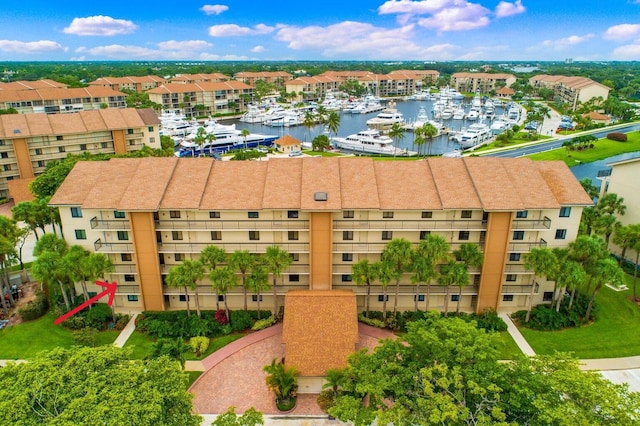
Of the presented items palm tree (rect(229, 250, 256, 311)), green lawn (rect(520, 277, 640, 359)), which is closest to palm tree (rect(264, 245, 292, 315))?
palm tree (rect(229, 250, 256, 311))

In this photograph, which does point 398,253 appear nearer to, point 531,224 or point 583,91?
point 531,224

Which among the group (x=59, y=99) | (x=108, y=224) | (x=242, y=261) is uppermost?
(x=59, y=99)

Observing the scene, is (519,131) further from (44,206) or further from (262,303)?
(44,206)

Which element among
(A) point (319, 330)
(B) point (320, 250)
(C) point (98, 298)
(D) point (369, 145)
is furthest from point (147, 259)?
(D) point (369, 145)

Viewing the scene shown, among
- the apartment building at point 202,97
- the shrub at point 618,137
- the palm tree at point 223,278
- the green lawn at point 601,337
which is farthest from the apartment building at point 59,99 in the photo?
the shrub at point 618,137

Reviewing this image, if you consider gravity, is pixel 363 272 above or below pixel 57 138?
below

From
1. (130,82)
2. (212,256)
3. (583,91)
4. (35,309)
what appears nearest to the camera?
(212,256)

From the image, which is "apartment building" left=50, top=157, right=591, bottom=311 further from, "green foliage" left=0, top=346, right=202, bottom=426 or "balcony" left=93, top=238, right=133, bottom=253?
"green foliage" left=0, top=346, right=202, bottom=426

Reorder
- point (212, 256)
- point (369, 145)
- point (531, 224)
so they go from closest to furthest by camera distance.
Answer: point (212, 256), point (531, 224), point (369, 145)
